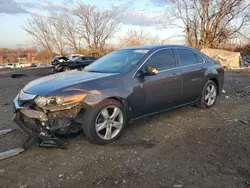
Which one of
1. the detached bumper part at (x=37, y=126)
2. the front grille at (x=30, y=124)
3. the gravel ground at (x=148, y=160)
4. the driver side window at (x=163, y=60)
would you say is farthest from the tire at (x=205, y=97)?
the front grille at (x=30, y=124)

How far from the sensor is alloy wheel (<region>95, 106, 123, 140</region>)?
3307 mm

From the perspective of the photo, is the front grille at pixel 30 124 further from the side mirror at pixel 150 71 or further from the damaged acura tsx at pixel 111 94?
the side mirror at pixel 150 71

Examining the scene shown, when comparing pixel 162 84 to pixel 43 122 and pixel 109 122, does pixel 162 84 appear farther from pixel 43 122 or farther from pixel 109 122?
pixel 43 122

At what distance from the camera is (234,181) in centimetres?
242

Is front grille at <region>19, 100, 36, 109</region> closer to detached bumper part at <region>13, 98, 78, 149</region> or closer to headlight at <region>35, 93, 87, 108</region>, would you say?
detached bumper part at <region>13, 98, 78, 149</region>

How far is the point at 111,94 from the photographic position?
11.0ft

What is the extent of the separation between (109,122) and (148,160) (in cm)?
86

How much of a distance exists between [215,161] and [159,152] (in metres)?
0.74

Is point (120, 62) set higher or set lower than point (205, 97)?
higher

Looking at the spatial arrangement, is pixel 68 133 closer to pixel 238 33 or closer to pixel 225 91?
pixel 225 91

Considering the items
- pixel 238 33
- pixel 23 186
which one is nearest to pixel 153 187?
pixel 23 186

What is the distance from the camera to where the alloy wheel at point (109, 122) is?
3.31 meters

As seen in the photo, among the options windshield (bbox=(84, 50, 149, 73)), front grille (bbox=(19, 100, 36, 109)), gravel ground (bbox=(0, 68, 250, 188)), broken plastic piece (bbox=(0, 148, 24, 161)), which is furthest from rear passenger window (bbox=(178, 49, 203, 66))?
broken plastic piece (bbox=(0, 148, 24, 161))

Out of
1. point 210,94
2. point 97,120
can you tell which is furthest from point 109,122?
point 210,94
